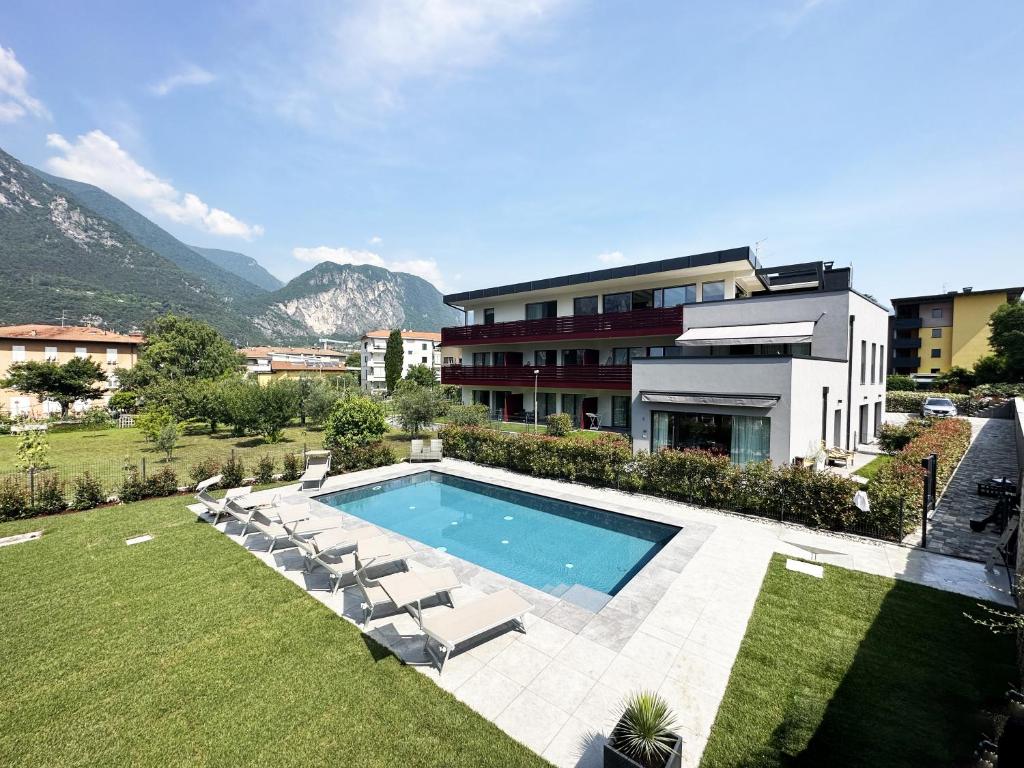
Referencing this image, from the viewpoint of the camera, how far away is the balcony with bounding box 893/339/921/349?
60.4m

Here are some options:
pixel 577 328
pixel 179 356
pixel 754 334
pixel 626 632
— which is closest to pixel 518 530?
pixel 626 632

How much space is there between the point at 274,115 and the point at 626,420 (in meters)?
25.3

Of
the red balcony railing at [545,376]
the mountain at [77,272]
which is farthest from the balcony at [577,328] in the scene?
the mountain at [77,272]

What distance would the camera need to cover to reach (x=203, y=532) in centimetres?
1112

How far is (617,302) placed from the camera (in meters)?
28.1

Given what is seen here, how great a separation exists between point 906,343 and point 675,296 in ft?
193

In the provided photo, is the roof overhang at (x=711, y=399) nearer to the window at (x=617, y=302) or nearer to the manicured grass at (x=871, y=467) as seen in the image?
the manicured grass at (x=871, y=467)

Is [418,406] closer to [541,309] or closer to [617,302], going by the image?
[541,309]

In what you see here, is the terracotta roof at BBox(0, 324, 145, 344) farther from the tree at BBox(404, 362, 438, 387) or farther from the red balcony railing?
the red balcony railing

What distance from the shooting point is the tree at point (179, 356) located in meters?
43.1

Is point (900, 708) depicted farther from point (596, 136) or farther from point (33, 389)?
point (33, 389)

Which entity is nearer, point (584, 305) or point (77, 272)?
point (584, 305)

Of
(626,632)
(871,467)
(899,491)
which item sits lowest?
(626,632)

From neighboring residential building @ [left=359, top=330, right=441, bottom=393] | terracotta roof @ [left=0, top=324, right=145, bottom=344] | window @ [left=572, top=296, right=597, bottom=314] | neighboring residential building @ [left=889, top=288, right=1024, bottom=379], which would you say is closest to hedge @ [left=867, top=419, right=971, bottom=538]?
window @ [left=572, top=296, right=597, bottom=314]
